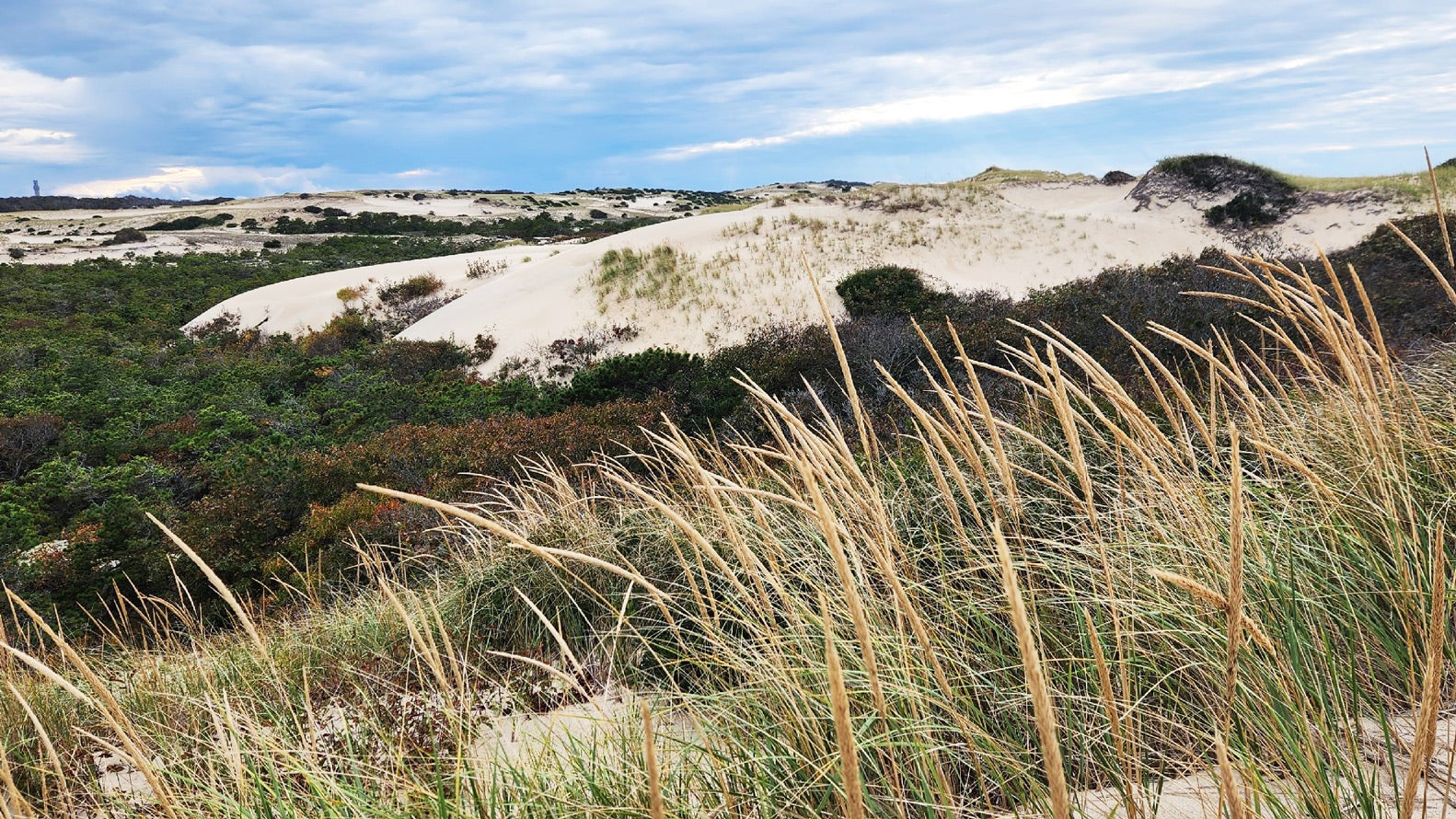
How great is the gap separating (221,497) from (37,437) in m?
5.99

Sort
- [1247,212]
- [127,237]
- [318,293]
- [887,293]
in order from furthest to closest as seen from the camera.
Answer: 1. [127,237]
2. [318,293]
3. [1247,212]
4. [887,293]

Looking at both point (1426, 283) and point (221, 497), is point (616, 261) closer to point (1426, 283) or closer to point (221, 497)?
point (221, 497)

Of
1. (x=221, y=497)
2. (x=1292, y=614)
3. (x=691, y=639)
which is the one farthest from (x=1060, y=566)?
(x=221, y=497)

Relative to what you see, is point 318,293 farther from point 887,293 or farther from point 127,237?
point 127,237

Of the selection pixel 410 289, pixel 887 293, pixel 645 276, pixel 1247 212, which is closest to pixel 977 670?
pixel 887 293

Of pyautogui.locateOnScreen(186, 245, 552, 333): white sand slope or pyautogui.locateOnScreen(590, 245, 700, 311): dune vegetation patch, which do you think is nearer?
pyautogui.locateOnScreen(590, 245, 700, 311): dune vegetation patch

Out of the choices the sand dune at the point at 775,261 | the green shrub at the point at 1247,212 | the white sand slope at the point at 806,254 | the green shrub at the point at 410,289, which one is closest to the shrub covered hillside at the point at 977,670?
the white sand slope at the point at 806,254

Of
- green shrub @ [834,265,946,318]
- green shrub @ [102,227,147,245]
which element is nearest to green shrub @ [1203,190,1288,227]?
green shrub @ [834,265,946,318]

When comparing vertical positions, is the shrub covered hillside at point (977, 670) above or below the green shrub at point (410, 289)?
below

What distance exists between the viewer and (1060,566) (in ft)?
7.84

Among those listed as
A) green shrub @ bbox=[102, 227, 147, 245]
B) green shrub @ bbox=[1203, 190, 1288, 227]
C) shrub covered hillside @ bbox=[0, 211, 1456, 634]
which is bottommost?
shrub covered hillside @ bbox=[0, 211, 1456, 634]

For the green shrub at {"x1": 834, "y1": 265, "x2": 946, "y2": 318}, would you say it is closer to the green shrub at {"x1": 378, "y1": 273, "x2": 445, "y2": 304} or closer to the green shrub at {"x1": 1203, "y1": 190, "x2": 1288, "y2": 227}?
the green shrub at {"x1": 1203, "y1": 190, "x2": 1288, "y2": 227}

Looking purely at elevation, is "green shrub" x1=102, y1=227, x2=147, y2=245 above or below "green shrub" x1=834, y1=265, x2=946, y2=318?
above

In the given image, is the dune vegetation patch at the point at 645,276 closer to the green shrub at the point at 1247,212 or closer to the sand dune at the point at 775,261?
the sand dune at the point at 775,261
